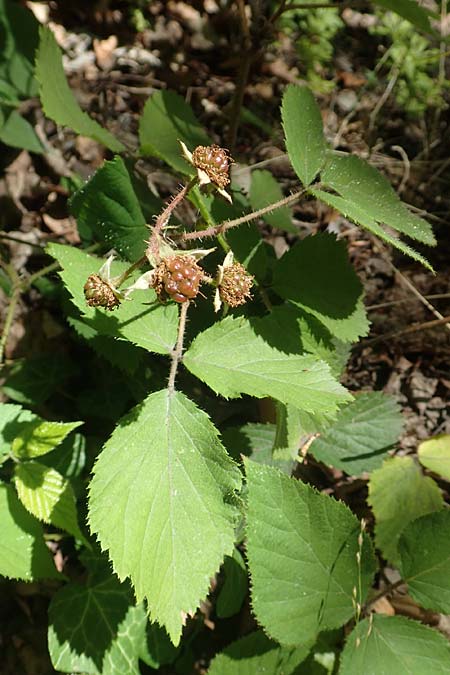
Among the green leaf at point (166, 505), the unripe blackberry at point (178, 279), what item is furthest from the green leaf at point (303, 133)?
the green leaf at point (166, 505)

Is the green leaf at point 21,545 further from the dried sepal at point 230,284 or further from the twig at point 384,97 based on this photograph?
the twig at point 384,97

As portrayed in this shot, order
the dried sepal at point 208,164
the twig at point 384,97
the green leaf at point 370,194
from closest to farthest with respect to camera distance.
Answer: the dried sepal at point 208,164 → the green leaf at point 370,194 → the twig at point 384,97

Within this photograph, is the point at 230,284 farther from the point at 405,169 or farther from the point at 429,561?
the point at 405,169

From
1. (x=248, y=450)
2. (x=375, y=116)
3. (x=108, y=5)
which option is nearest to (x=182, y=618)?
(x=248, y=450)

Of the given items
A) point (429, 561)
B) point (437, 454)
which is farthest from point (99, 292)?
point (437, 454)

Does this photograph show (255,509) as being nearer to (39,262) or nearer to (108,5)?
(39,262)

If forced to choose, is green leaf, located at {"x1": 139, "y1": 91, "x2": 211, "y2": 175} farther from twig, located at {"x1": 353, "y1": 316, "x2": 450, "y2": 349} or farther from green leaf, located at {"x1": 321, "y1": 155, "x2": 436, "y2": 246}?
twig, located at {"x1": 353, "y1": 316, "x2": 450, "y2": 349}
